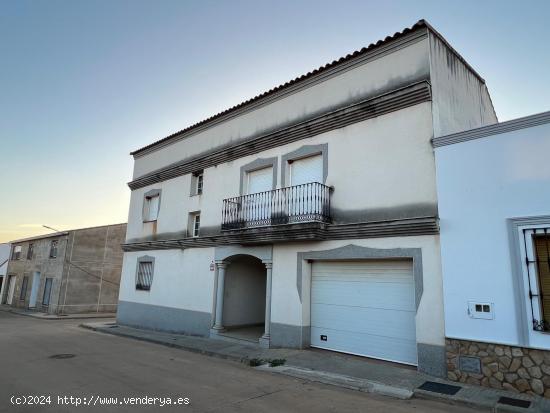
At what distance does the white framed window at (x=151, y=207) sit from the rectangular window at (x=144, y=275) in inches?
76.9

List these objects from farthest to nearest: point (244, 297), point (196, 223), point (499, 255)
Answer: point (196, 223) → point (244, 297) → point (499, 255)

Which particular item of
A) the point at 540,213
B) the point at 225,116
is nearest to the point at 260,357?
the point at 540,213

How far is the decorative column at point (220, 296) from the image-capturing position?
11.9 meters

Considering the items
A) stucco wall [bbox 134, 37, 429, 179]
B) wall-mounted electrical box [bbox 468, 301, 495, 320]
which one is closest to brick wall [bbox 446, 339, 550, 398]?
wall-mounted electrical box [bbox 468, 301, 495, 320]

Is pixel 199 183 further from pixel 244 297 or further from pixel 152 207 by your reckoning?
pixel 244 297

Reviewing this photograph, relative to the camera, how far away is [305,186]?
9961mm

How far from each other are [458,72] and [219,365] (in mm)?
9768

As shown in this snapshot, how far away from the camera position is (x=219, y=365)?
8.70 meters

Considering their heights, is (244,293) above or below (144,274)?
below

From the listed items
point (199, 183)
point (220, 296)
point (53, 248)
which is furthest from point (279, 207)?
point (53, 248)

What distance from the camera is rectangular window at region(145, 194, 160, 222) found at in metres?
16.0

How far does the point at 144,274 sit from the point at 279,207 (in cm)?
822

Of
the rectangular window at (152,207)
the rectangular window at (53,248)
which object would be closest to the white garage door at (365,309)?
the rectangular window at (152,207)

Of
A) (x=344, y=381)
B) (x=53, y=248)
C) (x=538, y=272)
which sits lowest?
(x=344, y=381)
